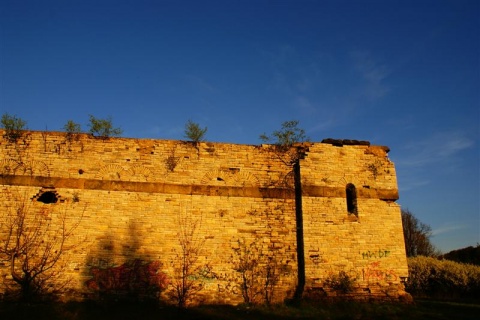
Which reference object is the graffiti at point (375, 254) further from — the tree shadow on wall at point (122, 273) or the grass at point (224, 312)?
the tree shadow on wall at point (122, 273)

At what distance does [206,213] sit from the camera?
10680 mm

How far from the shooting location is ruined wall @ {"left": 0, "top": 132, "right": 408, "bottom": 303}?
1004cm

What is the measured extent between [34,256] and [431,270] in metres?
15.3

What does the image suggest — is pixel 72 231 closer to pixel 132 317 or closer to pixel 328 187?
pixel 132 317

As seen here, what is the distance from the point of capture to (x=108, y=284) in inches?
382

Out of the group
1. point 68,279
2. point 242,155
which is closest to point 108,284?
point 68,279

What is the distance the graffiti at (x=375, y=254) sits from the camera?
34.9ft

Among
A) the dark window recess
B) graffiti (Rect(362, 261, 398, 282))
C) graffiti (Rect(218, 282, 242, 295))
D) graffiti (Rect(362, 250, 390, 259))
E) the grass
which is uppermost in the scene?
the dark window recess

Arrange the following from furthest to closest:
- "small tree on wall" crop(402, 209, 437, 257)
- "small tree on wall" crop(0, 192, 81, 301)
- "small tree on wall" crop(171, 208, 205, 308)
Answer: "small tree on wall" crop(402, 209, 437, 257) < "small tree on wall" crop(171, 208, 205, 308) < "small tree on wall" crop(0, 192, 81, 301)

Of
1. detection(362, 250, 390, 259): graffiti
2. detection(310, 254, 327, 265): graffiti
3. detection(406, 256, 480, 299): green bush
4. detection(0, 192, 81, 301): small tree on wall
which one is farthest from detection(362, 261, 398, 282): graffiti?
detection(0, 192, 81, 301): small tree on wall

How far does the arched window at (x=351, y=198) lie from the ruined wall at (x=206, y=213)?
4cm

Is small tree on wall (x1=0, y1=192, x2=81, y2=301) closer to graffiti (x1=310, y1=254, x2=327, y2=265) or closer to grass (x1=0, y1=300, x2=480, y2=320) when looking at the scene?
grass (x1=0, y1=300, x2=480, y2=320)

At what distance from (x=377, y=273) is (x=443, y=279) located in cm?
725

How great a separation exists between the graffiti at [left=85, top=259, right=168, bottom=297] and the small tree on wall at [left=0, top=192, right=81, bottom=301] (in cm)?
107
